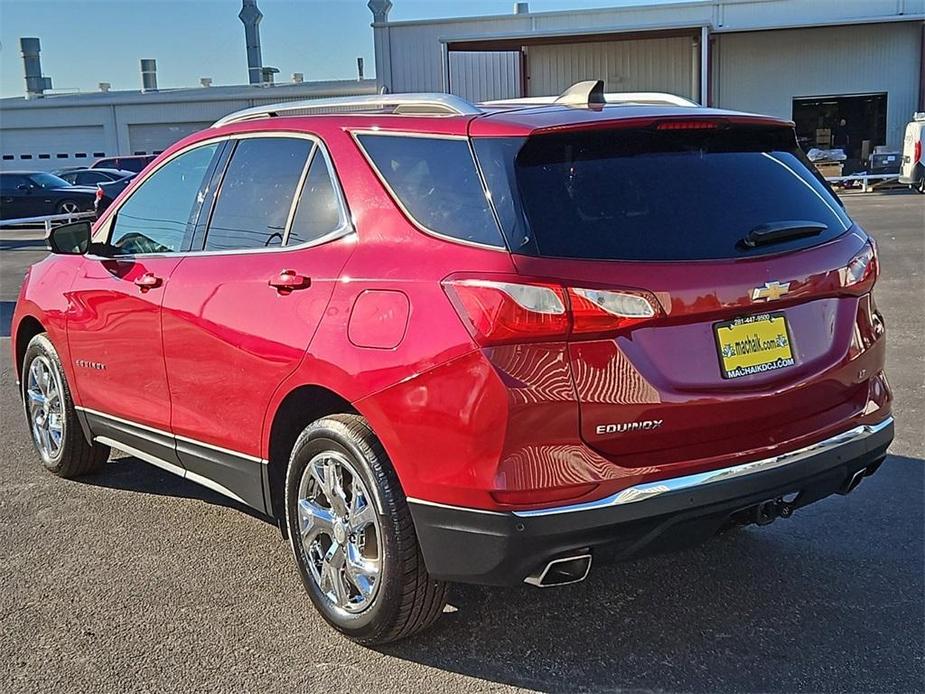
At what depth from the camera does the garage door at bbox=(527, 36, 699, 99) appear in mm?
32844

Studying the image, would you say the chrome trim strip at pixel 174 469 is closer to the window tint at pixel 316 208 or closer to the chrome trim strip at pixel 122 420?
the chrome trim strip at pixel 122 420

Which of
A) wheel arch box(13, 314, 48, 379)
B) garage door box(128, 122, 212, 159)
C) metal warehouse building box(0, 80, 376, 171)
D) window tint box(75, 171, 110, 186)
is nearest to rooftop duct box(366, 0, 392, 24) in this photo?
metal warehouse building box(0, 80, 376, 171)

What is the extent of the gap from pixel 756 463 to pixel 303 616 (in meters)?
1.76

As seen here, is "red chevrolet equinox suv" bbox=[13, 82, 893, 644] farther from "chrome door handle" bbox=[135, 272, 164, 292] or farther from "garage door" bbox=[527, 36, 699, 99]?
"garage door" bbox=[527, 36, 699, 99]

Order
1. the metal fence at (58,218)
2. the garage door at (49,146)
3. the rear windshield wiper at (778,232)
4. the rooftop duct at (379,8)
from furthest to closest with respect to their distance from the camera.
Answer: the garage door at (49,146)
the rooftop duct at (379,8)
the metal fence at (58,218)
the rear windshield wiper at (778,232)

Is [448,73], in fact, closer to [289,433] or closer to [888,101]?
[888,101]

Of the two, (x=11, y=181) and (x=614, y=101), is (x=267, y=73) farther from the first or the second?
(x=614, y=101)

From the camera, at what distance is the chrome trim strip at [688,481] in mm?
2833

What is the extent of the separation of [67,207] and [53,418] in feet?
74.3

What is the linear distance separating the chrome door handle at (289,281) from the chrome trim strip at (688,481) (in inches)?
46.4

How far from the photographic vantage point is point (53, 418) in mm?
5371

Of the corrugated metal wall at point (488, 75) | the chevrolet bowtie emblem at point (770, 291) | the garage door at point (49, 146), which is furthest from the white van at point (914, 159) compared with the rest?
the garage door at point (49, 146)

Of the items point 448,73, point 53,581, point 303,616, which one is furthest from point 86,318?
point 448,73

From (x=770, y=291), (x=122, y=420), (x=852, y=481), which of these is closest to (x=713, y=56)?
(x=122, y=420)
